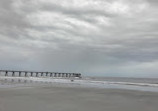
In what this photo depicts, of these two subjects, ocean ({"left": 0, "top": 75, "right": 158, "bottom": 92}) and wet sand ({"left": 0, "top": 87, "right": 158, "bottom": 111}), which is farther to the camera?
ocean ({"left": 0, "top": 75, "right": 158, "bottom": 92})

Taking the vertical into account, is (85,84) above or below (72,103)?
below

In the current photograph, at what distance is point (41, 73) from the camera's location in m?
144

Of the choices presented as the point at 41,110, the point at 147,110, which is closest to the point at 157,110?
the point at 147,110

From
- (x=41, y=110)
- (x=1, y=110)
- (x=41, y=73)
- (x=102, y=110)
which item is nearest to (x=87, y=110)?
(x=102, y=110)

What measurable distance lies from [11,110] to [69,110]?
10.0 feet

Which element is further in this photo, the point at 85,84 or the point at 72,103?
the point at 85,84

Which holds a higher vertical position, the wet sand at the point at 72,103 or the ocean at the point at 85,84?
the wet sand at the point at 72,103

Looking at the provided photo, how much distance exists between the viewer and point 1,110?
11.6 metres

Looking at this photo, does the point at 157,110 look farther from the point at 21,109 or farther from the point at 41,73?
the point at 41,73

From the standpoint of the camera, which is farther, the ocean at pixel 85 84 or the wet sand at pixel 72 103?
the ocean at pixel 85 84

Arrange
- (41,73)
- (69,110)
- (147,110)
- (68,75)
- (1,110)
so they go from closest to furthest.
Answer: (1,110), (69,110), (147,110), (41,73), (68,75)

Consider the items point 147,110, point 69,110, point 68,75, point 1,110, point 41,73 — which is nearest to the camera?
point 1,110

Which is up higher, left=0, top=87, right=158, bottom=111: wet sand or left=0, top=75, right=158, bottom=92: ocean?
left=0, top=87, right=158, bottom=111: wet sand

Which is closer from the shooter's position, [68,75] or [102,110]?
[102,110]
